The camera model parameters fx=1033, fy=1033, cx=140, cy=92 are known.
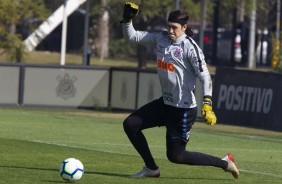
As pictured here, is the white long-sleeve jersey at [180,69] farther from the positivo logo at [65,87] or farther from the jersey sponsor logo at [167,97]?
the positivo logo at [65,87]

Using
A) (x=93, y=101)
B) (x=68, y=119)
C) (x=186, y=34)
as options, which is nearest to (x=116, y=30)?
(x=93, y=101)

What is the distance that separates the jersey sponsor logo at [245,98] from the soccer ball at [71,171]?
12472mm

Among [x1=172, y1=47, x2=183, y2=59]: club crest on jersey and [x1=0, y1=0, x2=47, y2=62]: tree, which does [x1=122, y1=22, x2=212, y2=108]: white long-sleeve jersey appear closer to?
[x1=172, y1=47, x2=183, y2=59]: club crest on jersey

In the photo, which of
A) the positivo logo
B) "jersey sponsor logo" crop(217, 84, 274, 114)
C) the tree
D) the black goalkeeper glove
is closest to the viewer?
the black goalkeeper glove

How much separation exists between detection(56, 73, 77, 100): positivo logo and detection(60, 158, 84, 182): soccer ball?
16.8 meters

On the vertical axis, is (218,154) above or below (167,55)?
below

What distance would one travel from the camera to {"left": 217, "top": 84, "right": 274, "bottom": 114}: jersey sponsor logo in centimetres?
2433

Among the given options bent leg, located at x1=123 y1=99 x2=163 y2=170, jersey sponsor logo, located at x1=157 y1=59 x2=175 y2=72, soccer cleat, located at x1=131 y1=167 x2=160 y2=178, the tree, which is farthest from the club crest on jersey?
the tree

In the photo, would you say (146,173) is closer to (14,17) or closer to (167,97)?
(167,97)

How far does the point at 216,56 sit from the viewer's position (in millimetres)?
58188

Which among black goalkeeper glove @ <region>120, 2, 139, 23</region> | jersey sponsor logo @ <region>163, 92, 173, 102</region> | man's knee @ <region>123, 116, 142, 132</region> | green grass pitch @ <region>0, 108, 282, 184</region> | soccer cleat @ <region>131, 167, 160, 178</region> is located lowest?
green grass pitch @ <region>0, 108, 282, 184</region>

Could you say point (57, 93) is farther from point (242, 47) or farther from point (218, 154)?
point (242, 47)

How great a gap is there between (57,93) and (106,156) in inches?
531

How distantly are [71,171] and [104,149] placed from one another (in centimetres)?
511
